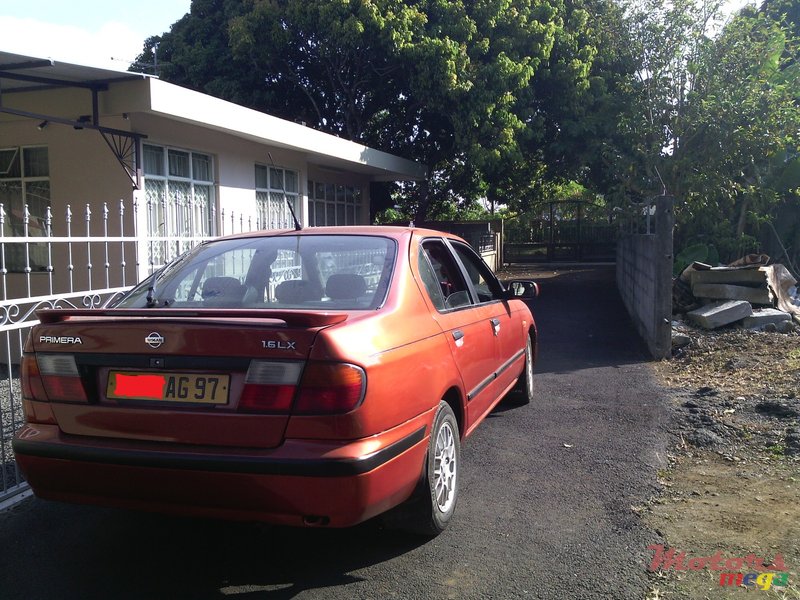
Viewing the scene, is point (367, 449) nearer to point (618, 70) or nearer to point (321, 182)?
point (321, 182)

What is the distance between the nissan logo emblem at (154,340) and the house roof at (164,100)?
521 centimetres

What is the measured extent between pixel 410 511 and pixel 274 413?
1068mm

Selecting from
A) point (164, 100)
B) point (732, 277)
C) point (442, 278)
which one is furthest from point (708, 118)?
point (442, 278)

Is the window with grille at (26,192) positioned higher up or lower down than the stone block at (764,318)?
higher up

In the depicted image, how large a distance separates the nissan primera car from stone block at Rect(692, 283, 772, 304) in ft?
26.5

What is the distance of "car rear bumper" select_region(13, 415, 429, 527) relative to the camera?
3078 mm

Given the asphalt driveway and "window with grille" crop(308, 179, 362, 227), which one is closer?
the asphalt driveway

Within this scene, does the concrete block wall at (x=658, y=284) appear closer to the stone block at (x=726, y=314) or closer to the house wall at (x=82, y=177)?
the stone block at (x=726, y=314)

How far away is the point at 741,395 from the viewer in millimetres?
7098

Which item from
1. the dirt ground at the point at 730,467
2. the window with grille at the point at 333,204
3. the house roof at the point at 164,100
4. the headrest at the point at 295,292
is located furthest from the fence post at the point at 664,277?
the window with grille at the point at 333,204

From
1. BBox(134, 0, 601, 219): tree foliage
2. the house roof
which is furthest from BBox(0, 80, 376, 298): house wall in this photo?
BBox(134, 0, 601, 219): tree foliage

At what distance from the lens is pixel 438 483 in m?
3.96

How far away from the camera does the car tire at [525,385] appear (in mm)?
6750

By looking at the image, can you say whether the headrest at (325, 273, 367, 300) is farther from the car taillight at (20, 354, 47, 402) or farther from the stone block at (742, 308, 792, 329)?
the stone block at (742, 308, 792, 329)
